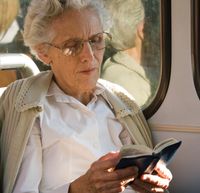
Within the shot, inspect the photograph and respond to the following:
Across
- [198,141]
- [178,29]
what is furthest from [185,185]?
[178,29]

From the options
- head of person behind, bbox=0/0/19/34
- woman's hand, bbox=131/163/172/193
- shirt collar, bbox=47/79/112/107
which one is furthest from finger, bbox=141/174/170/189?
head of person behind, bbox=0/0/19/34

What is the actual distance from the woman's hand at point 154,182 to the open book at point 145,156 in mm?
58

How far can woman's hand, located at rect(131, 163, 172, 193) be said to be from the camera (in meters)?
1.45

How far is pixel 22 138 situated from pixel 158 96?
0.63 metres

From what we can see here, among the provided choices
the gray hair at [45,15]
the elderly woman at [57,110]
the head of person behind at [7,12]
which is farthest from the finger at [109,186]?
the head of person behind at [7,12]

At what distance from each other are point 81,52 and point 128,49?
0.38 metres

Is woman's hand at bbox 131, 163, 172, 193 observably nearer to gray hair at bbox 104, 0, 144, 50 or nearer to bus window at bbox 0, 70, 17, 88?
gray hair at bbox 104, 0, 144, 50

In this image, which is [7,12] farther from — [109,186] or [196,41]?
[109,186]

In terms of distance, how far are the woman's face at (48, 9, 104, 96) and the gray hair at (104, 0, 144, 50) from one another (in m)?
0.28

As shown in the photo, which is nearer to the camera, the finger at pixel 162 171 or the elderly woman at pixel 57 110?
the finger at pixel 162 171

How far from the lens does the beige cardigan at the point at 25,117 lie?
1652 millimetres

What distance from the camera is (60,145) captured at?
167 cm

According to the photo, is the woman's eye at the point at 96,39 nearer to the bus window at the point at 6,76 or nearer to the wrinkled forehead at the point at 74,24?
the wrinkled forehead at the point at 74,24

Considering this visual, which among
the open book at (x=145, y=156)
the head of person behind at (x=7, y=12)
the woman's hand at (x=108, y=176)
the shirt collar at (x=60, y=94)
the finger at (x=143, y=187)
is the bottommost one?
the finger at (x=143, y=187)
